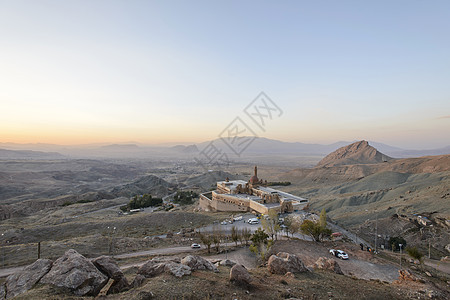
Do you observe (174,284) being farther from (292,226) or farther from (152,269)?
(292,226)

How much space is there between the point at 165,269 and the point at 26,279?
7071mm

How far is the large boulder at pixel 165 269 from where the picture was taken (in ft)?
46.1

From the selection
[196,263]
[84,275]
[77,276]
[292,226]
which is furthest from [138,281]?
[292,226]

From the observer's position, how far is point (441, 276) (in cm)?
2052

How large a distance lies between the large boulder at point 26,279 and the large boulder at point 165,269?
5117 mm

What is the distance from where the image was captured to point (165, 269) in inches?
567

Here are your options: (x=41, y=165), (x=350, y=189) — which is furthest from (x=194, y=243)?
(x=41, y=165)

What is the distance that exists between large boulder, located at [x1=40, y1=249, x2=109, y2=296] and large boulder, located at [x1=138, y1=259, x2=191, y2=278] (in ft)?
7.80

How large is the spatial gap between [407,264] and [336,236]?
337 inches

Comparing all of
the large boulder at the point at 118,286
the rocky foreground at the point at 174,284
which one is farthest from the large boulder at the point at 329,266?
the large boulder at the point at 118,286

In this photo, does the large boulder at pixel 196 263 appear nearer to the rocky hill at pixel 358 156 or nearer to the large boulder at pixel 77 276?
the large boulder at pixel 77 276

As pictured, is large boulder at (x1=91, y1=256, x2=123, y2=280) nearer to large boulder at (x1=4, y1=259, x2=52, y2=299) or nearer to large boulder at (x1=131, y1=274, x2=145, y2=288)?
large boulder at (x1=131, y1=274, x2=145, y2=288)

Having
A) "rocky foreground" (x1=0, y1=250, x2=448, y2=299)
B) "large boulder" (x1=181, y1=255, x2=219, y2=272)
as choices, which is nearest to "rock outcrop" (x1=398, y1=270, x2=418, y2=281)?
"rocky foreground" (x1=0, y1=250, x2=448, y2=299)

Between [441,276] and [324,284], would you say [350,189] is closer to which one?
[441,276]
